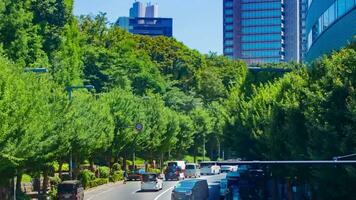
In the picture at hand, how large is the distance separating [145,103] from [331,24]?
47.8m

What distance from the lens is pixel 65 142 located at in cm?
4547

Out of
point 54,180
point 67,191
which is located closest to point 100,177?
point 54,180

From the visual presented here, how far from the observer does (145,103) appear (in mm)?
92938

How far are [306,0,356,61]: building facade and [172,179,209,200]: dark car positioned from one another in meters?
11.6

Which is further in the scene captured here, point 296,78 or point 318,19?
point 318,19

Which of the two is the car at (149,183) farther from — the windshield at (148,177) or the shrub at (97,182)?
the shrub at (97,182)

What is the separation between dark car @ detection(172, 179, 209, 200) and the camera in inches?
1719

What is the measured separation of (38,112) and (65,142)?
26.2ft

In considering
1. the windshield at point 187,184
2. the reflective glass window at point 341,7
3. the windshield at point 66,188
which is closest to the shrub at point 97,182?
the windshield at point 66,188

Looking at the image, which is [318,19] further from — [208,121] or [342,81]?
[208,121]

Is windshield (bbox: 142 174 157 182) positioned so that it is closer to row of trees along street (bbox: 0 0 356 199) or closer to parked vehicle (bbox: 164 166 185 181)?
row of trees along street (bbox: 0 0 356 199)

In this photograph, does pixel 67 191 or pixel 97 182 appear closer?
pixel 67 191

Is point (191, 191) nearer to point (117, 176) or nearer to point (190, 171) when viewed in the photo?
point (117, 176)

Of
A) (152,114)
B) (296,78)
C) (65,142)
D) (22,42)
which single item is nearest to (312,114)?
(296,78)
